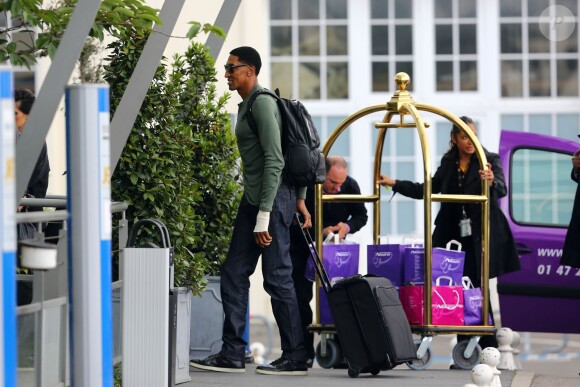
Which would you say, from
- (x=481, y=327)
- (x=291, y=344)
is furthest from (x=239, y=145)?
(x=481, y=327)

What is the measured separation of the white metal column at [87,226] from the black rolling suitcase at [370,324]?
3.08 metres

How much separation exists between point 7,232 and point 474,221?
548 cm

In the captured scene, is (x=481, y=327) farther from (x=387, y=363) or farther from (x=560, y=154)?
(x=560, y=154)

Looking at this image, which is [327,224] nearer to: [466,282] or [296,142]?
[466,282]

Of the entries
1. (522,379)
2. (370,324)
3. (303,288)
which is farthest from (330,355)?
(522,379)

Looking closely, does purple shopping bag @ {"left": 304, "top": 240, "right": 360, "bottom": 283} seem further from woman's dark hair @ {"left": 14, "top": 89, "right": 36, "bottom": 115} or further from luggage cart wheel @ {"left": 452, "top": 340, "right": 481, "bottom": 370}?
woman's dark hair @ {"left": 14, "top": 89, "right": 36, "bottom": 115}

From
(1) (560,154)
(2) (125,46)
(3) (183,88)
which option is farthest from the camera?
(1) (560,154)

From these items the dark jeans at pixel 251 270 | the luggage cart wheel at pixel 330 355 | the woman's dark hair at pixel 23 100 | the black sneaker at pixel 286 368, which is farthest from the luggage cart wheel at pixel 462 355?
the woman's dark hair at pixel 23 100

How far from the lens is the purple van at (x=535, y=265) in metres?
10.5

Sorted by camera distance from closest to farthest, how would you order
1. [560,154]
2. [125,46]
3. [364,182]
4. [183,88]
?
1. [125,46]
2. [183,88]
3. [560,154]
4. [364,182]

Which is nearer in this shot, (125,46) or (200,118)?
(125,46)

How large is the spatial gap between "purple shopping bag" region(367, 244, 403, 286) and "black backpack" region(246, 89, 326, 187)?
107cm

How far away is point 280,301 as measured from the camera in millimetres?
8508

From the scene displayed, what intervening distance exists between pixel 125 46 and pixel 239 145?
2.86 ft
